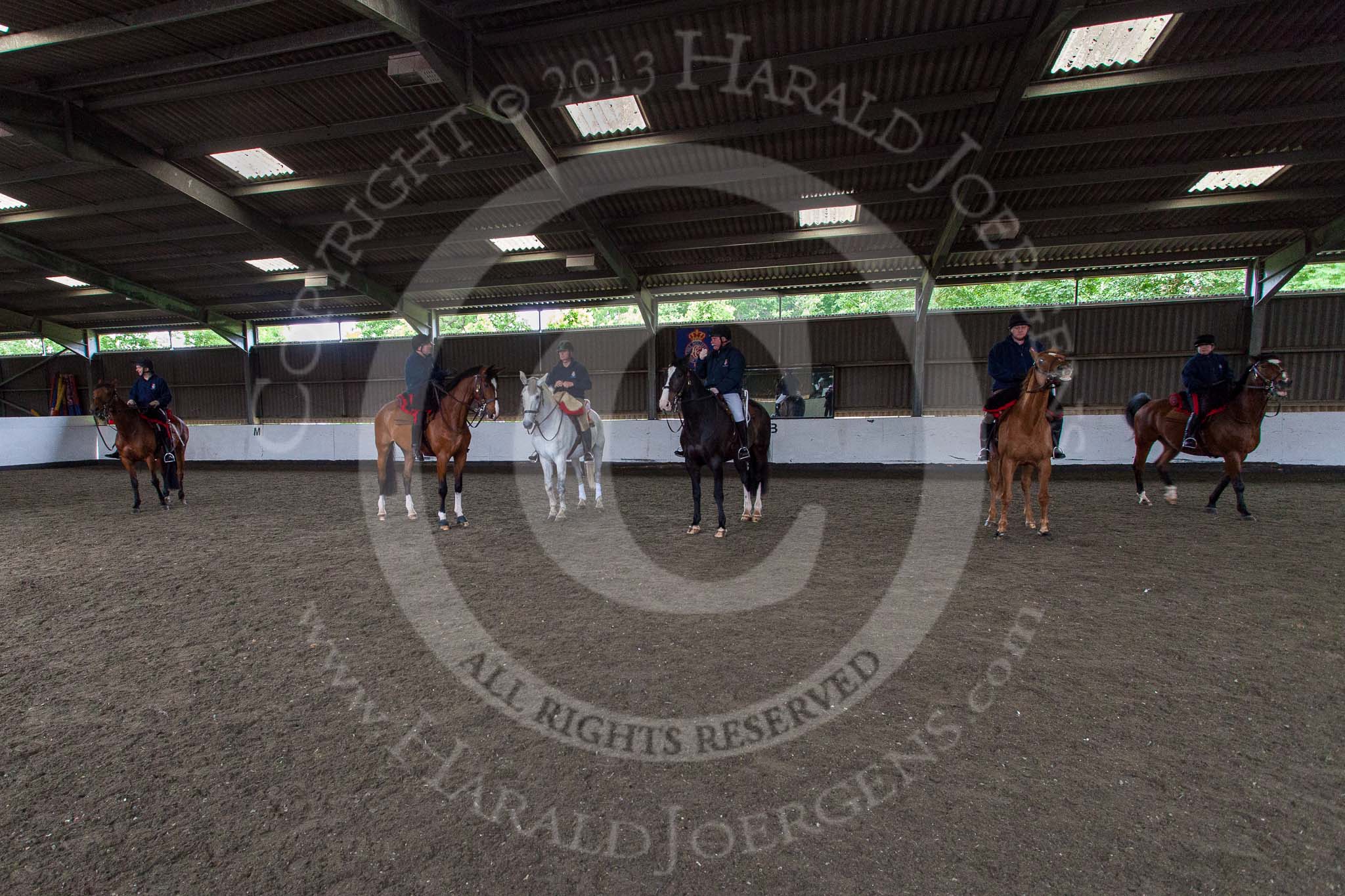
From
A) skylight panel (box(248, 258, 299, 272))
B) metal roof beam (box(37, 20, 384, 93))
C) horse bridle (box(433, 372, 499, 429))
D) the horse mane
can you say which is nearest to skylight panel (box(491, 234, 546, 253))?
skylight panel (box(248, 258, 299, 272))

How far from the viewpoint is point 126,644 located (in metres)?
3.50

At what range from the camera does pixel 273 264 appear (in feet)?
50.3

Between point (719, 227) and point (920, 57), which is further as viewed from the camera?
point (719, 227)

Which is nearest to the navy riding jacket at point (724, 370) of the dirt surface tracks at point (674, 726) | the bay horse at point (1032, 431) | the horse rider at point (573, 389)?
the horse rider at point (573, 389)

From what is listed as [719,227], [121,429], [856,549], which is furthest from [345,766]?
[719,227]

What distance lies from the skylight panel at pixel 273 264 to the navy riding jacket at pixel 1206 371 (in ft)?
61.6

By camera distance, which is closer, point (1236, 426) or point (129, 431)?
point (1236, 426)

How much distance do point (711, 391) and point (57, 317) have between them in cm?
2667

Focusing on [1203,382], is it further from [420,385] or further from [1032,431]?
[420,385]

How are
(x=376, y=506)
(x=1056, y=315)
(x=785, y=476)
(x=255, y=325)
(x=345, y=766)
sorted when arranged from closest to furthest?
(x=345, y=766) → (x=376, y=506) → (x=785, y=476) → (x=1056, y=315) → (x=255, y=325)

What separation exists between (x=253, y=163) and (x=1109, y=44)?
14.3 m

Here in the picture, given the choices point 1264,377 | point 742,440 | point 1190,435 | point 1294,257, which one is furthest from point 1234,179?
point 742,440

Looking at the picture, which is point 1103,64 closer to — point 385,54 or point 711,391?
point 711,391

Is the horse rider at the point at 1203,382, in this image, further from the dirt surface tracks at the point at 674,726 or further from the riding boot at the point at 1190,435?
the dirt surface tracks at the point at 674,726
